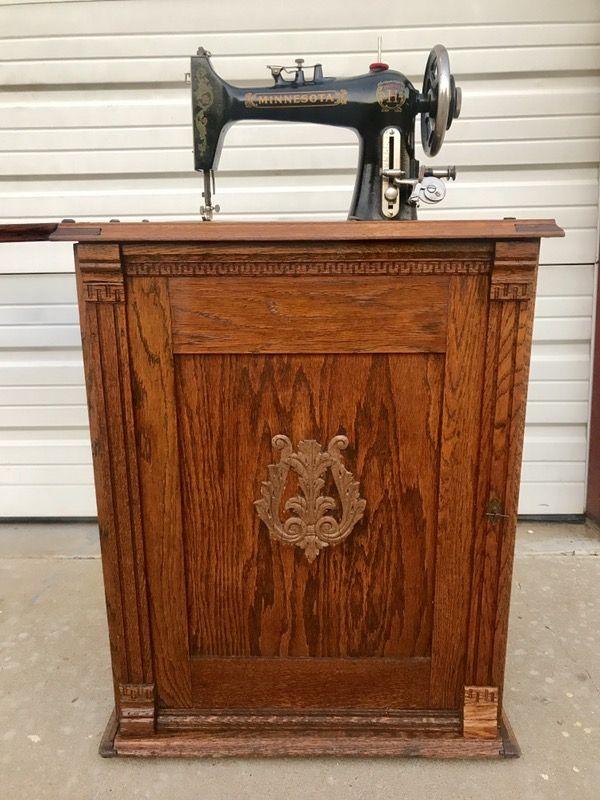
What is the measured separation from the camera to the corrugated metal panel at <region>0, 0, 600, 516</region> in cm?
206

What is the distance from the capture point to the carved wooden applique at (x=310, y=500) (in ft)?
3.94

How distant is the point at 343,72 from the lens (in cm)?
209

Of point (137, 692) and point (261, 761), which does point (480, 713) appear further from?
point (137, 692)

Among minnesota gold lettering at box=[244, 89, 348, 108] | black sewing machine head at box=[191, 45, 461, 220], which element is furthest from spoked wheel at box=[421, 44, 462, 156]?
minnesota gold lettering at box=[244, 89, 348, 108]

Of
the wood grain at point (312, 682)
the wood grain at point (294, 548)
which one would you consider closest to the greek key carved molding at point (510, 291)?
the wood grain at point (294, 548)

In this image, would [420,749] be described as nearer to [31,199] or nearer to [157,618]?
[157,618]

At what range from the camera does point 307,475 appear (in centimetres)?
121

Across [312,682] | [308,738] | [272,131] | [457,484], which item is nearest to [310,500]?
[457,484]

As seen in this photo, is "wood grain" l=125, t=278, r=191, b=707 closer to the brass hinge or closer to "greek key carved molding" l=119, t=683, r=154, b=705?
"greek key carved molding" l=119, t=683, r=154, b=705

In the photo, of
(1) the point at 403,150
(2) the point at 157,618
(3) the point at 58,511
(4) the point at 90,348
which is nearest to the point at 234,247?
(4) the point at 90,348

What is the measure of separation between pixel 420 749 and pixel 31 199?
216 cm

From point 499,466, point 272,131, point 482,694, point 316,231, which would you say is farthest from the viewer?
point 272,131

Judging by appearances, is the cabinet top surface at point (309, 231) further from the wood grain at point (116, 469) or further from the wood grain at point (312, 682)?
the wood grain at point (312, 682)

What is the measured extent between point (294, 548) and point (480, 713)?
22.0 inches
